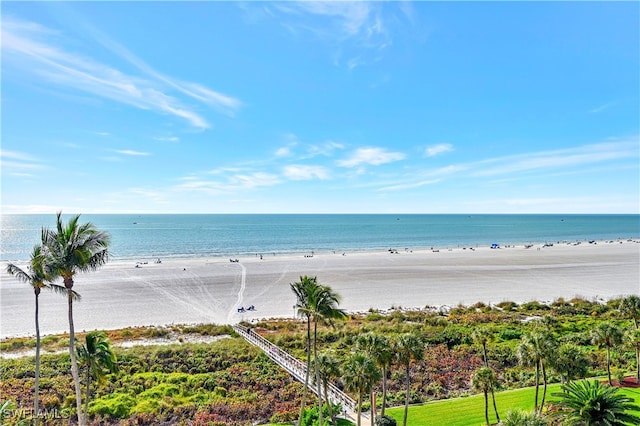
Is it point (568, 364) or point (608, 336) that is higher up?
point (608, 336)

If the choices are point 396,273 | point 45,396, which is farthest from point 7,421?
point 396,273

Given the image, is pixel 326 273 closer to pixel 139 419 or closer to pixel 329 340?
pixel 329 340

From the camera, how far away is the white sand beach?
170 feet

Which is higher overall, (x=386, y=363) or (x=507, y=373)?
(x=386, y=363)

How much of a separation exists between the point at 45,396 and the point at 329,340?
24808 mm

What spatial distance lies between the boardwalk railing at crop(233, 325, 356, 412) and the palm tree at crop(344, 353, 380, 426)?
20.6 ft

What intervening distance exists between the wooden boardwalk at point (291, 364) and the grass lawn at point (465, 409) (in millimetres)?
2710

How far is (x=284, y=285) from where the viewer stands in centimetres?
6800

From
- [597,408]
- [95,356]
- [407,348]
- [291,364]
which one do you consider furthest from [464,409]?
[95,356]

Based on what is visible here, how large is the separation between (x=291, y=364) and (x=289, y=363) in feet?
1.12

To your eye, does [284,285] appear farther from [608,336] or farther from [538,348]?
[538,348]

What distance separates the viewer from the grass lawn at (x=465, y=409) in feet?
77.4

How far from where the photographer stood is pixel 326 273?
7738 cm

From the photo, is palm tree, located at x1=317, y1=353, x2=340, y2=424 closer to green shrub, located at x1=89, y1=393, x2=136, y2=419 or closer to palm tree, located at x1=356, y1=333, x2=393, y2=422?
palm tree, located at x1=356, y1=333, x2=393, y2=422
